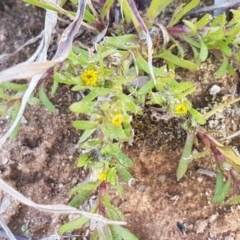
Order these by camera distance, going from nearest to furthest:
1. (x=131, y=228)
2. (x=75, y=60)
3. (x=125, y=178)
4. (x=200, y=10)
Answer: (x=75, y=60), (x=125, y=178), (x=131, y=228), (x=200, y=10)

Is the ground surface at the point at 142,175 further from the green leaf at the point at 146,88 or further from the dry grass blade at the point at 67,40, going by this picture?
the dry grass blade at the point at 67,40

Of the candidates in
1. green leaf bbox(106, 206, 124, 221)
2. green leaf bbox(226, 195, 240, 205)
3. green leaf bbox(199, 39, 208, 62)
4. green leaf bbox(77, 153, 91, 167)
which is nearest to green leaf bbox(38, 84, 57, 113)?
green leaf bbox(77, 153, 91, 167)

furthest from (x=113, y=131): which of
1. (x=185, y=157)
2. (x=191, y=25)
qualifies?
(x=191, y=25)

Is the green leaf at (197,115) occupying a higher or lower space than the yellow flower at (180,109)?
lower

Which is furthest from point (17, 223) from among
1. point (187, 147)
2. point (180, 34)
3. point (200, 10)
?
point (200, 10)

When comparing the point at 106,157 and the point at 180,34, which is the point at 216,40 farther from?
the point at 106,157

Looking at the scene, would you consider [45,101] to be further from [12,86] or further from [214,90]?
[214,90]

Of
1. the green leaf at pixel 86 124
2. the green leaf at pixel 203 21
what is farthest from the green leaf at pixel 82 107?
the green leaf at pixel 203 21

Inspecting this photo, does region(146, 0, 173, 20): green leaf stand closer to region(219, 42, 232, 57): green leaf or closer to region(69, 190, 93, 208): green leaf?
region(219, 42, 232, 57): green leaf
